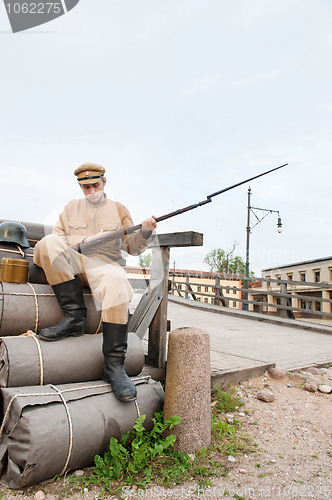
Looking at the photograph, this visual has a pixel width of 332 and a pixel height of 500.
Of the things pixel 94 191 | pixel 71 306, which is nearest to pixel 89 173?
pixel 94 191

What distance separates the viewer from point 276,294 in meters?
11.6

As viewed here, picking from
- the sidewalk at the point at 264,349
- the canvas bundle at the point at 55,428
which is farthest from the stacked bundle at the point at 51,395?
the sidewalk at the point at 264,349

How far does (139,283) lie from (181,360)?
1218mm

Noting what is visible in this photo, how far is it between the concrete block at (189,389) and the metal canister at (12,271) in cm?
121

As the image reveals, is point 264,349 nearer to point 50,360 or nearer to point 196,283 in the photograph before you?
point 50,360

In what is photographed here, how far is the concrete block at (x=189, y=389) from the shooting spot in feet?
8.75

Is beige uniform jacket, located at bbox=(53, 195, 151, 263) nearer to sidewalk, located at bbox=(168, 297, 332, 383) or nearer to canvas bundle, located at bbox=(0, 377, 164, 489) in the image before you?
canvas bundle, located at bbox=(0, 377, 164, 489)

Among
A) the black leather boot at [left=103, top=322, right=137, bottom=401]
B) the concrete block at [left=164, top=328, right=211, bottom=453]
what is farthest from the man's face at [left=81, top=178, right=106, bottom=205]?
the concrete block at [left=164, top=328, right=211, bottom=453]

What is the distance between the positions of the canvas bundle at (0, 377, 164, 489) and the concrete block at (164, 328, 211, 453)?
0.34 meters

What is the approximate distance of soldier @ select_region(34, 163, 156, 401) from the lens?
8.81 feet

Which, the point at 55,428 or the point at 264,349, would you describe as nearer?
the point at 55,428

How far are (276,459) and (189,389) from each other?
2.53 feet

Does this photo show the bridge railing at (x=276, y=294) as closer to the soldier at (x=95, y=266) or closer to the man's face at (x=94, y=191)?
the soldier at (x=95, y=266)

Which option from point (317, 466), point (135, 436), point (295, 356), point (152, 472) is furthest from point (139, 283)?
point (295, 356)
